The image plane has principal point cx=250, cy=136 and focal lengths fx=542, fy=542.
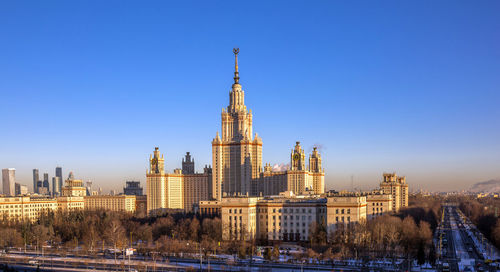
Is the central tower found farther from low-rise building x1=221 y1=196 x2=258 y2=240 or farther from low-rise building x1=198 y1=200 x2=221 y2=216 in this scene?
low-rise building x1=221 y1=196 x2=258 y2=240

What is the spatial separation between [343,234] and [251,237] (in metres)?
19.2

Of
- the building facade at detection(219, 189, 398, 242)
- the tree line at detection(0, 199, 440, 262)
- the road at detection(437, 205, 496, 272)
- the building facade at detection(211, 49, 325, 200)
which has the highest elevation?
the building facade at detection(211, 49, 325, 200)

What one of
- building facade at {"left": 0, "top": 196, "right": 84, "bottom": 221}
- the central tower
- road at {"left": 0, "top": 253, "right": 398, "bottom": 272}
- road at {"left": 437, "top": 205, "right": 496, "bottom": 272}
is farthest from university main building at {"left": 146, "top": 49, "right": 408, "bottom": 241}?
building facade at {"left": 0, "top": 196, "right": 84, "bottom": 221}

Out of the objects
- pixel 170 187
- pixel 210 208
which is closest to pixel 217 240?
pixel 210 208

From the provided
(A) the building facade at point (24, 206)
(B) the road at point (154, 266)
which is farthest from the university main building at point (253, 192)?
(A) the building facade at point (24, 206)

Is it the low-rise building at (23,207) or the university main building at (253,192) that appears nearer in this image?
the university main building at (253,192)

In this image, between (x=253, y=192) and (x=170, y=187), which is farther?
(x=170, y=187)

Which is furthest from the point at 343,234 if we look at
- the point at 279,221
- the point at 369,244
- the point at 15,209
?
the point at 15,209

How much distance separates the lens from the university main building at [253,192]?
111250 millimetres

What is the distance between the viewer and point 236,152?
172 m

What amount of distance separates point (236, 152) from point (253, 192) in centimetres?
1387

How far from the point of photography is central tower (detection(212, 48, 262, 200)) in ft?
562

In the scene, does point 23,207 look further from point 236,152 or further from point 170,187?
point 236,152

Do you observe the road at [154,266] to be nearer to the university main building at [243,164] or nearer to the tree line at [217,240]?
the tree line at [217,240]
